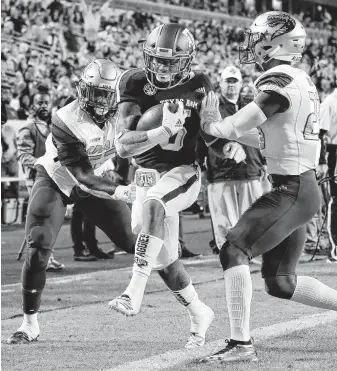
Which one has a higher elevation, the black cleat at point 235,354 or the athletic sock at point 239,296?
the athletic sock at point 239,296

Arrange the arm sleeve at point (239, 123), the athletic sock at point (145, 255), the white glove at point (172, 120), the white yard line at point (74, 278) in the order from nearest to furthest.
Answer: the arm sleeve at point (239, 123)
the white glove at point (172, 120)
the athletic sock at point (145, 255)
the white yard line at point (74, 278)

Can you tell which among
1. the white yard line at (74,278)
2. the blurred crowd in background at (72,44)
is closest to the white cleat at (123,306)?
the white yard line at (74,278)

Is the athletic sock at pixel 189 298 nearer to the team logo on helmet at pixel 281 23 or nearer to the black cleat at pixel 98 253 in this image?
the team logo on helmet at pixel 281 23

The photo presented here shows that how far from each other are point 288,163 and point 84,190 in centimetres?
141

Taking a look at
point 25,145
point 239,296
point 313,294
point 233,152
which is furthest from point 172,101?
point 25,145

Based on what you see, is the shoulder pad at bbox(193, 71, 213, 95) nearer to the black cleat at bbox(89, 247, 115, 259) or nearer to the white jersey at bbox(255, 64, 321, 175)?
the white jersey at bbox(255, 64, 321, 175)

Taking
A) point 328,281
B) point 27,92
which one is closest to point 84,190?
point 328,281

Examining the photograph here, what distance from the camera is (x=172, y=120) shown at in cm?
450

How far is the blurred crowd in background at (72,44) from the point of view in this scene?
15216mm

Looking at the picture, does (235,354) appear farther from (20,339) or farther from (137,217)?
(20,339)

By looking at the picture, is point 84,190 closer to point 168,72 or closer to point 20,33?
point 168,72

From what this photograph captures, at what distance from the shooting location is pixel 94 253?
30.5ft

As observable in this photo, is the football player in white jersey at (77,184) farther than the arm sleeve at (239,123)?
Yes

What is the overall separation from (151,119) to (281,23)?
87cm
